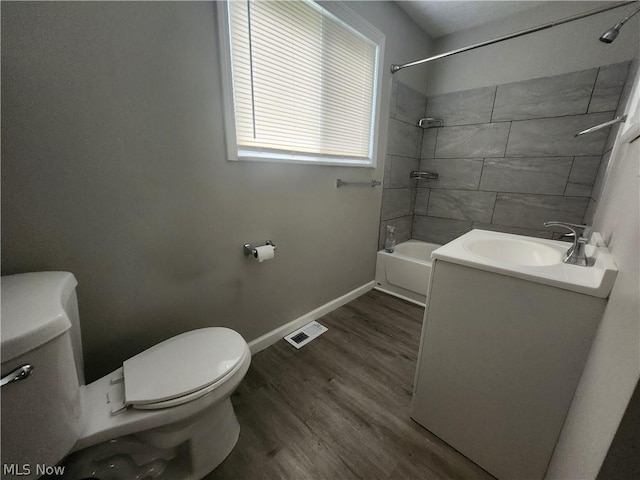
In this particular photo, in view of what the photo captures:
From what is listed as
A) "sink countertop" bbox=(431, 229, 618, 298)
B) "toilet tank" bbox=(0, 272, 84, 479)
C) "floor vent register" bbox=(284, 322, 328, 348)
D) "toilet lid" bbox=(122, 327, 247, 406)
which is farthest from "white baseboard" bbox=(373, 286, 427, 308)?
"toilet tank" bbox=(0, 272, 84, 479)

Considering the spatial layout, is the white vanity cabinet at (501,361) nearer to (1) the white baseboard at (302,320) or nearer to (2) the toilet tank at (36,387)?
(1) the white baseboard at (302,320)

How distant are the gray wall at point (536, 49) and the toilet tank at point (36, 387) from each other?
324cm

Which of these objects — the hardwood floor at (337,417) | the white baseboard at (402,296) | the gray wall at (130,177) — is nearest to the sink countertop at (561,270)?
the hardwood floor at (337,417)

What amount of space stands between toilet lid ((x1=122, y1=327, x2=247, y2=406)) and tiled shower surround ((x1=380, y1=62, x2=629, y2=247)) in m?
1.86

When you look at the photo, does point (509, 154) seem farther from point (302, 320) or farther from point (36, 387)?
point (36, 387)

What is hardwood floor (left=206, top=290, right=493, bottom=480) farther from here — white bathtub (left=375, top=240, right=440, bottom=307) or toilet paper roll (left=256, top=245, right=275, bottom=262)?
toilet paper roll (left=256, top=245, right=275, bottom=262)

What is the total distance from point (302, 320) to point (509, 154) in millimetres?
2387

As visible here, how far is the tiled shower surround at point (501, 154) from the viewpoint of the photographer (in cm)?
191

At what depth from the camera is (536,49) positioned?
2.00 meters

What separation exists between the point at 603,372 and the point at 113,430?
4.40 ft

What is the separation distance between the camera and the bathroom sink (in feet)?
4.01

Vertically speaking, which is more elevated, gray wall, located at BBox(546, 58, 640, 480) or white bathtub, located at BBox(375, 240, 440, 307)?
gray wall, located at BBox(546, 58, 640, 480)

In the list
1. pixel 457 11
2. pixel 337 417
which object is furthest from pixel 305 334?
pixel 457 11

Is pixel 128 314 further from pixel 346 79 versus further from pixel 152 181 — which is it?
pixel 346 79
